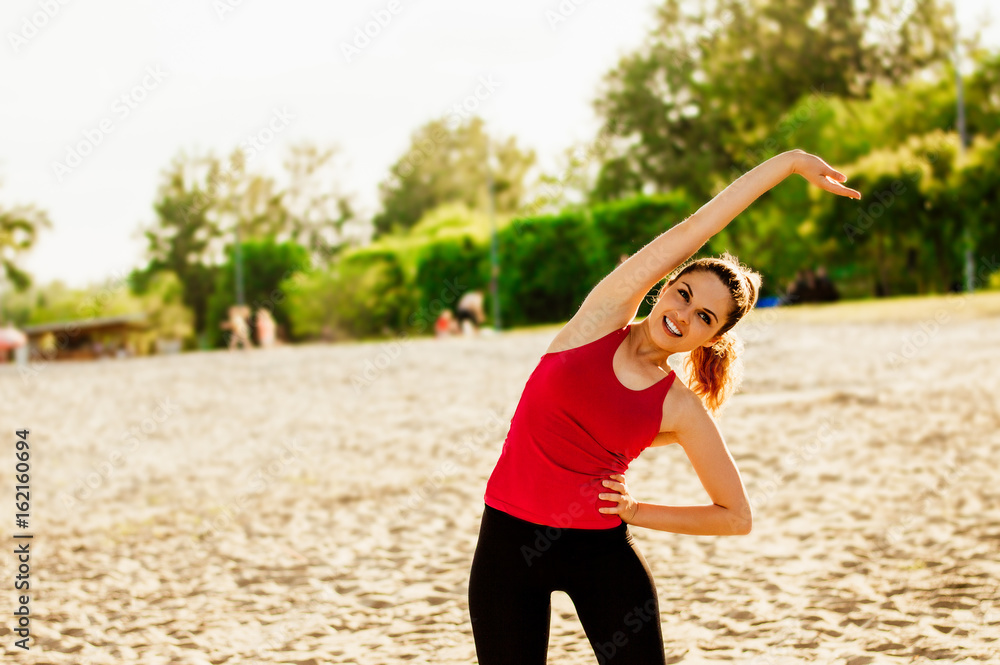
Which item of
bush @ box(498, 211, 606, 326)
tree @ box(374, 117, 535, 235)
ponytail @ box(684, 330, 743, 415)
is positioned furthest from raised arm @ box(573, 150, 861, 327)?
tree @ box(374, 117, 535, 235)

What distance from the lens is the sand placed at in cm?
482

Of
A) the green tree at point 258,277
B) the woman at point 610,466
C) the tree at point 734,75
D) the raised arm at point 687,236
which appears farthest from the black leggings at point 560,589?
the green tree at point 258,277

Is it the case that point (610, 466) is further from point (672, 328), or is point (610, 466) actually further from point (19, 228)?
point (19, 228)

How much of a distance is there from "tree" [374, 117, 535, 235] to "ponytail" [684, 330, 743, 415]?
58.9 meters

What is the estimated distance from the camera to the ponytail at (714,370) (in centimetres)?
285

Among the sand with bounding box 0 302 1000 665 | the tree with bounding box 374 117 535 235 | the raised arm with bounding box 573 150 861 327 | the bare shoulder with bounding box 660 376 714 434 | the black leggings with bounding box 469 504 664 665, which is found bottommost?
the sand with bounding box 0 302 1000 665

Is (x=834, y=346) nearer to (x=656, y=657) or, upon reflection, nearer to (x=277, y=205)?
(x=656, y=657)

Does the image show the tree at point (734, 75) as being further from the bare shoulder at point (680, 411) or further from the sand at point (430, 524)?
the bare shoulder at point (680, 411)

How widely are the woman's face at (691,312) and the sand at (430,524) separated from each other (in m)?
2.30

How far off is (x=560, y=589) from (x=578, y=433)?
433 mm

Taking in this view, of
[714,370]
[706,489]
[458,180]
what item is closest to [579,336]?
[714,370]

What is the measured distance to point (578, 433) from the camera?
264 cm

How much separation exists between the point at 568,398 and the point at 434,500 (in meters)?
5.77

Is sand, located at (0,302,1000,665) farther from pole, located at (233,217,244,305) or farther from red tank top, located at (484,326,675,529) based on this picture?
pole, located at (233,217,244,305)
